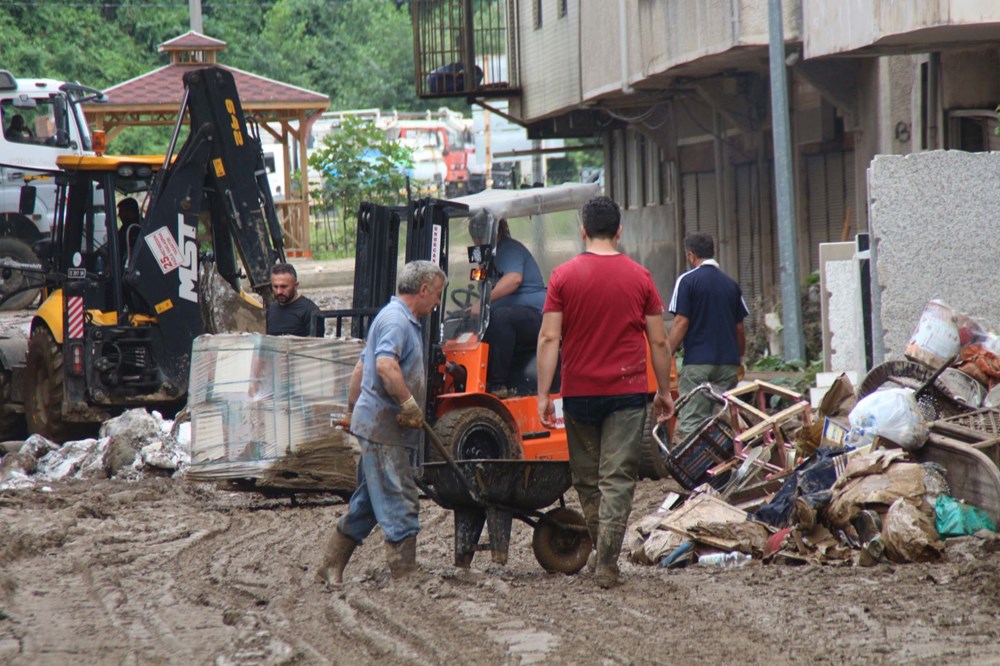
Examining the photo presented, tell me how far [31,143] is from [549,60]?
28.5ft

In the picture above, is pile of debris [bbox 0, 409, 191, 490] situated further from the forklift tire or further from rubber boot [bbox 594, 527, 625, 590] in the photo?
rubber boot [bbox 594, 527, 625, 590]

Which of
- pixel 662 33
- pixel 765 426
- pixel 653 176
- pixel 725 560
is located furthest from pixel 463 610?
pixel 653 176

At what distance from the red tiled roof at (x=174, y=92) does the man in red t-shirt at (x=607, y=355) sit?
22903mm

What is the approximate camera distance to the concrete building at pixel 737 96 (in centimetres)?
1341

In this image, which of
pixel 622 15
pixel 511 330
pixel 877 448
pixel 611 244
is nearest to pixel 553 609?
pixel 611 244

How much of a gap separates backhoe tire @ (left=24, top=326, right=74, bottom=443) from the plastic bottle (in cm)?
784

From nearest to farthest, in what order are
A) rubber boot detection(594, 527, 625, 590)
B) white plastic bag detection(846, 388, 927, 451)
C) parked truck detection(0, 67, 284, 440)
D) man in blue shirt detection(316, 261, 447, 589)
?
rubber boot detection(594, 527, 625, 590)
man in blue shirt detection(316, 261, 447, 589)
white plastic bag detection(846, 388, 927, 451)
parked truck detection(0, 67, 284, 440)

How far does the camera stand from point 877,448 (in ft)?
28.2

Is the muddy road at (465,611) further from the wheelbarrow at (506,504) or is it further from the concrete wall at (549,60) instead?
the concrete wall at (549,60)

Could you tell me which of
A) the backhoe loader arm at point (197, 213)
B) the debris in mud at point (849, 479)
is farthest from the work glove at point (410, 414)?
the backhoe loader arm at point (197, 213)

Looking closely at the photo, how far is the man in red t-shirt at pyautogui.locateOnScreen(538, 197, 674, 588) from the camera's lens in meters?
7.35

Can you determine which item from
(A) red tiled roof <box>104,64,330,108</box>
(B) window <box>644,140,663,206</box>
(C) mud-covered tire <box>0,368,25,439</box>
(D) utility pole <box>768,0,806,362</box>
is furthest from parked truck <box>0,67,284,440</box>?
(A) red tiled roof <box>104,64,330,108</box>

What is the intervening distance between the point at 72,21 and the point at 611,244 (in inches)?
1477

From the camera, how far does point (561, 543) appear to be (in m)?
8.09
